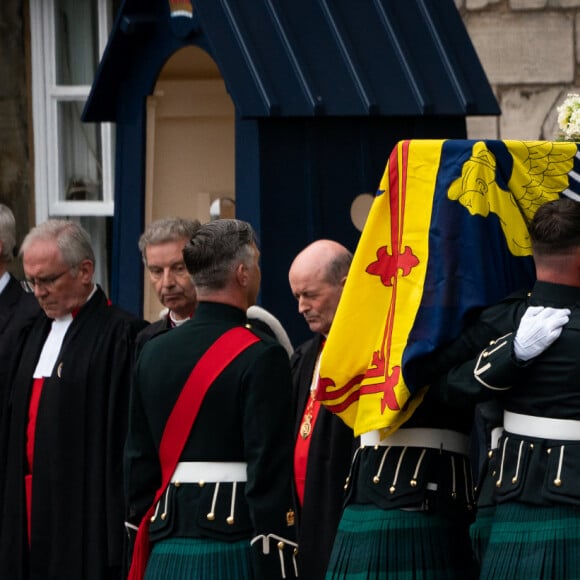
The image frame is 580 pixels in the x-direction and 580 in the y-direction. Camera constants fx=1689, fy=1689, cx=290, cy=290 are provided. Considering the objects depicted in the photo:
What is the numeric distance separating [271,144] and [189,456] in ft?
7.16

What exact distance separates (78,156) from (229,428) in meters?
4.56

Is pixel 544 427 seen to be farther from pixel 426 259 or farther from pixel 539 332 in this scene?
pixel 426 259

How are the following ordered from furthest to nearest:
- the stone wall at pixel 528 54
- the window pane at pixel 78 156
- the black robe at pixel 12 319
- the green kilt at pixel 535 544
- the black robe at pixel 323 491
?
the window pane at pixel 78 156 < the stone wall at pixel 528 54 < the black robe at pixel 12 319 < the black robe at pixel 323 491 < the green kilt at pixel 535 544

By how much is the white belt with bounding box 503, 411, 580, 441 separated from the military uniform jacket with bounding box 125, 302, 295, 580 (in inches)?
25.0

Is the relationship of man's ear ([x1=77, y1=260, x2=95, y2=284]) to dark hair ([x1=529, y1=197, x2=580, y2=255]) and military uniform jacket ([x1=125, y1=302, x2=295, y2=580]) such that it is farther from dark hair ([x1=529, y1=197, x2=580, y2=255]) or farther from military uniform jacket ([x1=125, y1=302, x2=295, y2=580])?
dark hair ([x1=529, y1=197, x2=580, y2=255])

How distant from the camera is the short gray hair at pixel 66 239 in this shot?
6266 millimetres

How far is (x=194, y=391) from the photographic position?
4.69 metres

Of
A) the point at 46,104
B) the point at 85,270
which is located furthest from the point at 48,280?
the point at 46,104

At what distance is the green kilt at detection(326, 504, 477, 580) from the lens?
4.96 m

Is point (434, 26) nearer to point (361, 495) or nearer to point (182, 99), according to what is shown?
point (182, 99)

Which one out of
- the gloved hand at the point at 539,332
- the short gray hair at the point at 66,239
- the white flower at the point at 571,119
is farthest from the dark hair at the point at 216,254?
the short gray hair at the point at 66,239

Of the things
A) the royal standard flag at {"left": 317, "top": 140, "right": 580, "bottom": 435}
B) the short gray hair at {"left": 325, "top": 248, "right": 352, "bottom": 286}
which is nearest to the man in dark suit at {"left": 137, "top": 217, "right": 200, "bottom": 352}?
the short gray hair at {"left": 325, "top": 248, "right": 352, "bottom": 286}

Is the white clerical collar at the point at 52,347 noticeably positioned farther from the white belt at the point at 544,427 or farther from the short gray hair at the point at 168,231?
the white belt at the point at 544,427

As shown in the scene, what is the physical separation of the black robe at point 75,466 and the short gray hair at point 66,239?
0.85ft
